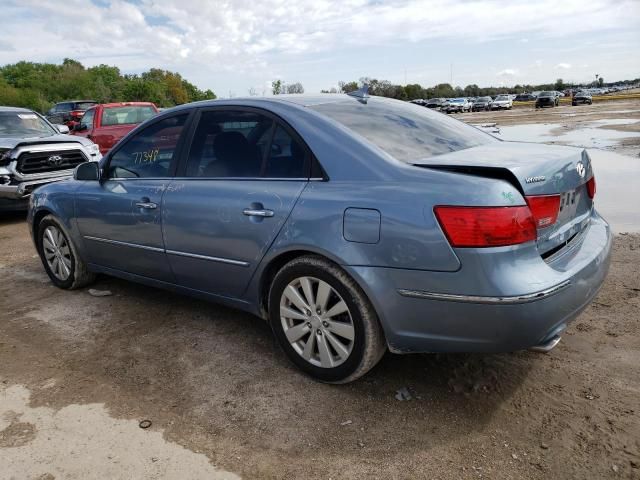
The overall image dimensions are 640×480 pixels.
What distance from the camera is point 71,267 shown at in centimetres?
494

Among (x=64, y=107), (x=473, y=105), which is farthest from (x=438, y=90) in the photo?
(x=64, y=107)

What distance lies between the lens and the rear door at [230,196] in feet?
10.5

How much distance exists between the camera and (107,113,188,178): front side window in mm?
3953

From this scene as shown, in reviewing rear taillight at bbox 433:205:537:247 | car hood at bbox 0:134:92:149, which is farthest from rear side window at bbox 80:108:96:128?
rear taillight at bbox 433:205:537:247

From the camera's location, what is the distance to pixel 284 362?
11.4 feet

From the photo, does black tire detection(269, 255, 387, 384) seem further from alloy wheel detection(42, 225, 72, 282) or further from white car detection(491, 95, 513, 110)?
white car detection(491, 95, 513, 110)

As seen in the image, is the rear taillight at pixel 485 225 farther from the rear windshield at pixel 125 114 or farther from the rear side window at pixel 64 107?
the rear side window at pixel 64 107

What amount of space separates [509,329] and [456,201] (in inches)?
25.2

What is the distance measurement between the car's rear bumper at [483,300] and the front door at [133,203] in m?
1.82

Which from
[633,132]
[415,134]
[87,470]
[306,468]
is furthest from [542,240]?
[633,132]

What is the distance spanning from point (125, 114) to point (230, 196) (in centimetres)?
1028

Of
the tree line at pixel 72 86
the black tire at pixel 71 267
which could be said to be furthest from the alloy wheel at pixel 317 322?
the tree line at pixel 72 86

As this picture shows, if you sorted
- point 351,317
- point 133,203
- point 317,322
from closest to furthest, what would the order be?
point 351,317
point 317,322
point 133,203

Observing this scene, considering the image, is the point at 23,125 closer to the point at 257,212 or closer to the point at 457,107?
the point at 257,212
